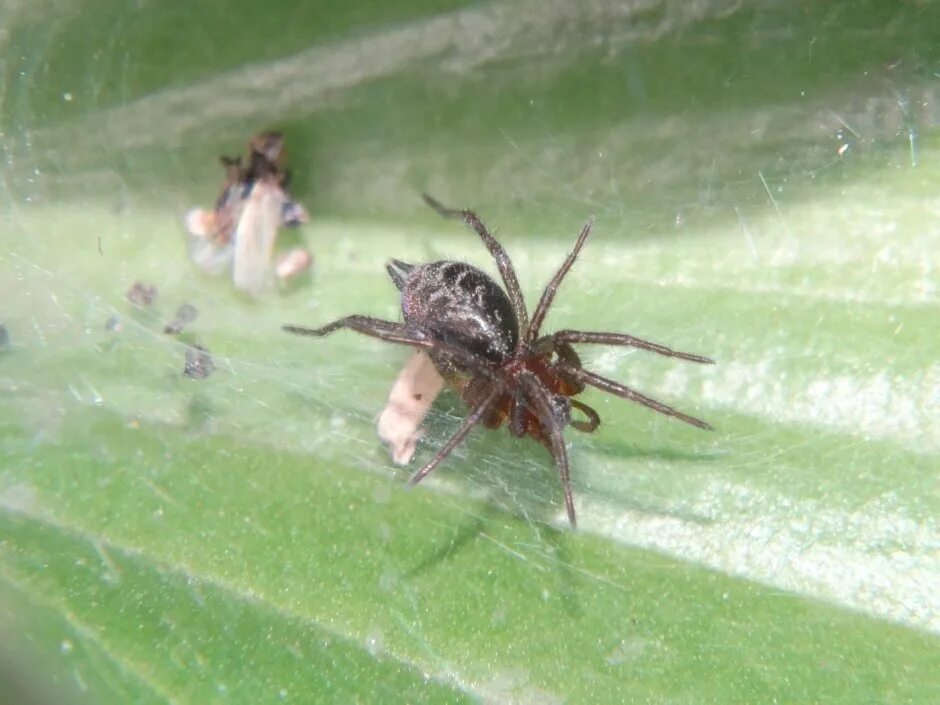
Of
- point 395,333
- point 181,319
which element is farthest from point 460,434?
point 181,319

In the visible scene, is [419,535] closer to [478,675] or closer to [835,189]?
[478,675]

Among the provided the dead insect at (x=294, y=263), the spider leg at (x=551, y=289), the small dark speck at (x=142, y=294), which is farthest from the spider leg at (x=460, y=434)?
the small dark speck at (x=142, y=294)

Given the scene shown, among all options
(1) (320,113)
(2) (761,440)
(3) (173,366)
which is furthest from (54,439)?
(2) (761,440)

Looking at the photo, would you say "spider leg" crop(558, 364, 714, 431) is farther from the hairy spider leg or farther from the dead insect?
the dead insect

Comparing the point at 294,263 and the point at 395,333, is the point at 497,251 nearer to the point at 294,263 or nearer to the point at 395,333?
the point at 395,333

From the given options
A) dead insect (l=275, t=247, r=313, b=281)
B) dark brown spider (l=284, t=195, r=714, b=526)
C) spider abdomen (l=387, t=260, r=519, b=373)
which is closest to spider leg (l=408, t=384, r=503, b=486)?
dark brown spider (l=284, t=195, r=714, b=526)

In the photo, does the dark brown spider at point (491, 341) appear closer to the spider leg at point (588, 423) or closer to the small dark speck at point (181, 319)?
the spider leg at point (588, 423)
